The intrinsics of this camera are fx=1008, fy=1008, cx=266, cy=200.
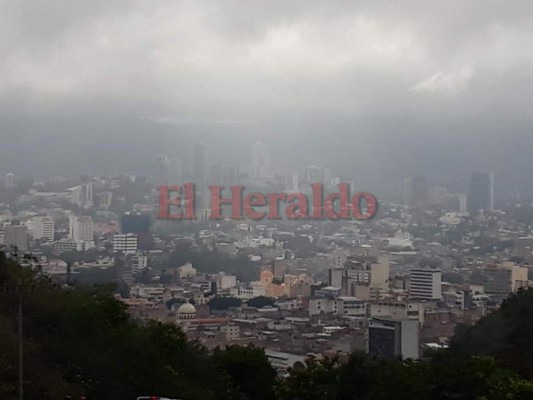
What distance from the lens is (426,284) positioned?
34062mm

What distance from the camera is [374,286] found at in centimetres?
3384

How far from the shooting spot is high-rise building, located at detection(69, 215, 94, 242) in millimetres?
36031

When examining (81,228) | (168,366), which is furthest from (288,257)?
(168,366)

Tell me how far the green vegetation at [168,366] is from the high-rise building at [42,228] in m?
19.9

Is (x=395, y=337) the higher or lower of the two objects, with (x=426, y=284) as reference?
lower

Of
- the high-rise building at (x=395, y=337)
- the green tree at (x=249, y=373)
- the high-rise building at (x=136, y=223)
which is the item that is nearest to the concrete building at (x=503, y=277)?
the high-rise building at (x=395, y=337)

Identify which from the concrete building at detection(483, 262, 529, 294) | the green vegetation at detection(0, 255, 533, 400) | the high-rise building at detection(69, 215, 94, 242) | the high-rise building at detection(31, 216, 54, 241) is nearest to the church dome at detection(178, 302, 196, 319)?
the high-rise building at detection(31, 216, 54, 241)

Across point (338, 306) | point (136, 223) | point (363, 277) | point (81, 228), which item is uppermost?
point (136, 223)

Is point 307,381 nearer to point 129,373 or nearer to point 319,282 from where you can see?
point 129,373

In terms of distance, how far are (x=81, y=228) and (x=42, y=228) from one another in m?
2.15

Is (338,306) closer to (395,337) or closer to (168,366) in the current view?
(395,337)

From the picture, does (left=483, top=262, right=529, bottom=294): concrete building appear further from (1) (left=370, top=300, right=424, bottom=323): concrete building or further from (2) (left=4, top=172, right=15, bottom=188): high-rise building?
(2) (left=4, top=172, right=15, bottom=188): high-rise building

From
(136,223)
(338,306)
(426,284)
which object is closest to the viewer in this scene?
(338,306)

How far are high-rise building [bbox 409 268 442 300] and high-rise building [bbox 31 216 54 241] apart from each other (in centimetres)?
1229
